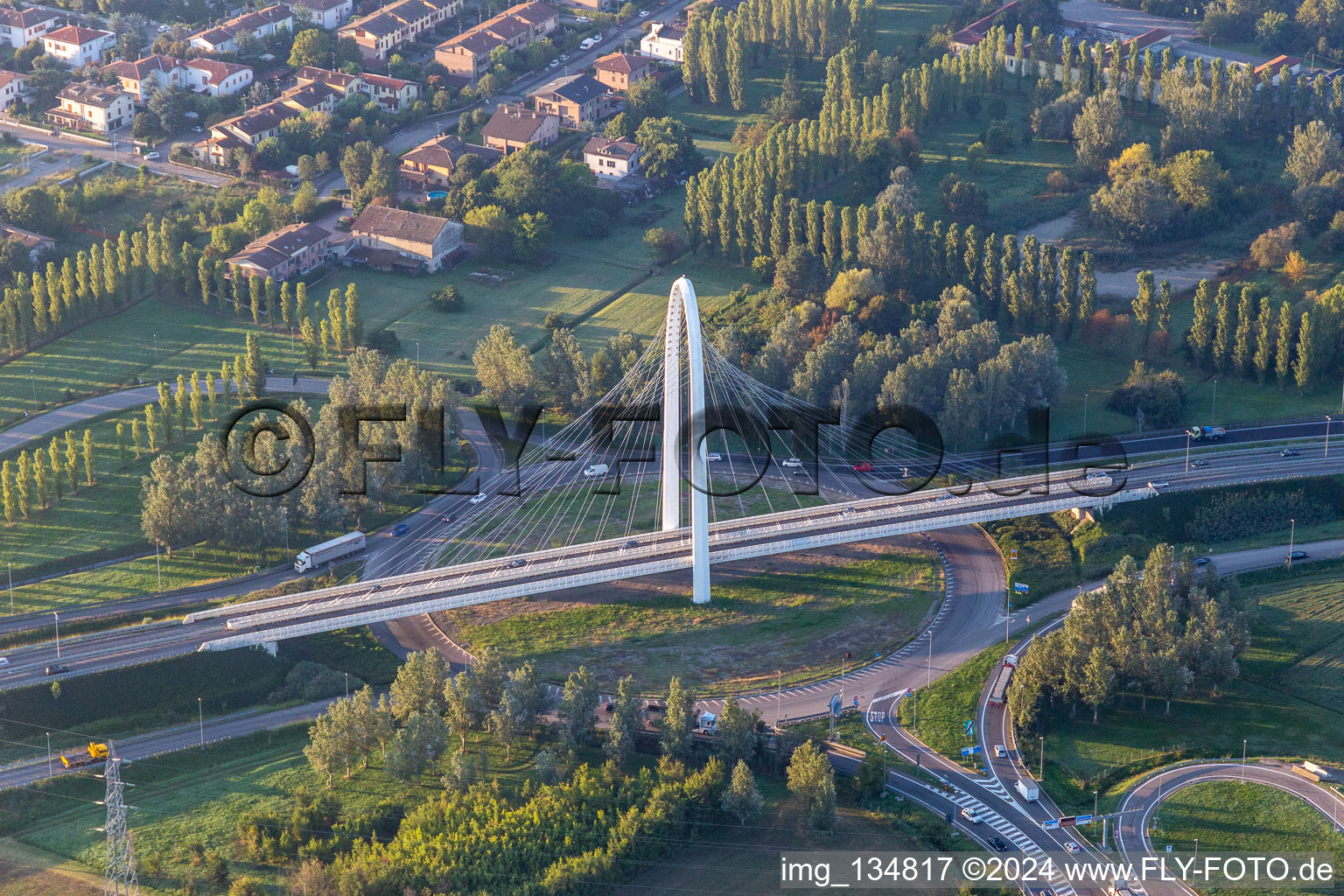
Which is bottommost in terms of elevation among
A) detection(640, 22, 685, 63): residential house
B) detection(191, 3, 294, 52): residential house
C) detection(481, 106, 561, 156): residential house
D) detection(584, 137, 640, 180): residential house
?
detection(584, 137, 640, 180): residential house

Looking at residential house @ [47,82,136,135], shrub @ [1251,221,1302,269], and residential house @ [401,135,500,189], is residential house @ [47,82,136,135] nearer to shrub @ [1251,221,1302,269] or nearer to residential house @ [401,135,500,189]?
residential house @ [401,135,500,189]

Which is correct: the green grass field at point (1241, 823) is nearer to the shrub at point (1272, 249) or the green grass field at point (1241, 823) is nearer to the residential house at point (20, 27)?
the shrub at point (1272, 249)

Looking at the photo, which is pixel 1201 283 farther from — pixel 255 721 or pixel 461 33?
pixel 461 33

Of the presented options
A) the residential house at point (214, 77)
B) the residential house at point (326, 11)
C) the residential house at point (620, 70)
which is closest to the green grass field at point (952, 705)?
the residential house at point (620, 70)

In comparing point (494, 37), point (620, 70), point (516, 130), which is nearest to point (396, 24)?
point (494, 37)

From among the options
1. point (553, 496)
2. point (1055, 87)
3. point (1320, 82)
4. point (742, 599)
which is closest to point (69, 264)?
point (553, 496)

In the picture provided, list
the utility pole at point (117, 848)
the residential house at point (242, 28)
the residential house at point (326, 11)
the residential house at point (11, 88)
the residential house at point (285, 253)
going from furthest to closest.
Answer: the residential house at point (326, 11), the residential house at point (242, 28), the residential house at point (11, 88), the residential house at point (285, 253), the utility pole at point (117, 848)

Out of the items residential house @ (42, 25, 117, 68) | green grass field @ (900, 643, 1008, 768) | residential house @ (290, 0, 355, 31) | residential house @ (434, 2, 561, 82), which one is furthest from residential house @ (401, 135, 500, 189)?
green grass field @ (900, 643, 1008, 768)
